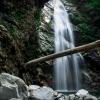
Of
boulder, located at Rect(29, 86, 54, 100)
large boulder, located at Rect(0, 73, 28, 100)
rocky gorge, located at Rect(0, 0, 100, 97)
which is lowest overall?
boulder, located at Rect(29, 86, 54, 100)

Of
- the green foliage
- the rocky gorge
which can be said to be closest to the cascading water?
the rocky gorge

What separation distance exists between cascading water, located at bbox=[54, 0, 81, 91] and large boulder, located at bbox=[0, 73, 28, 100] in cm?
687

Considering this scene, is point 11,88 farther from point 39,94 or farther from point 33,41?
point 33,41

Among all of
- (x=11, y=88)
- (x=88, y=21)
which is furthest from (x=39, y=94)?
(x=88, y=21)

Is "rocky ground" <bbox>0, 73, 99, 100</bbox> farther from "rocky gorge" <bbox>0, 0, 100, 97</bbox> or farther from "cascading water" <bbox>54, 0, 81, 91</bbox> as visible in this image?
"cascading water" <bbox>54, 0, 81, 91</bbox>

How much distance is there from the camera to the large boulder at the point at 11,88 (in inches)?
192

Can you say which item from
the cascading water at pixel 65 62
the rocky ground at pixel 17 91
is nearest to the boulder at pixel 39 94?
the rocky ground at pixel 17 91

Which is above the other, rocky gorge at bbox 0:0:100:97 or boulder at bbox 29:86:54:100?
rocky gorge at bbox 0:0:100:97

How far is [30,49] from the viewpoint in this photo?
9945 mm

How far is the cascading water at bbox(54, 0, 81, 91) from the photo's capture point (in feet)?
40.8

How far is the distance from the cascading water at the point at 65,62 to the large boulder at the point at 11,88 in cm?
687

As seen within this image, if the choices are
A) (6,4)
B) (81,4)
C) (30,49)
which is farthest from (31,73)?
(81,4)

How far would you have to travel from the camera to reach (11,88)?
489 cm

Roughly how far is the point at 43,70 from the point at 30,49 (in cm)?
203
